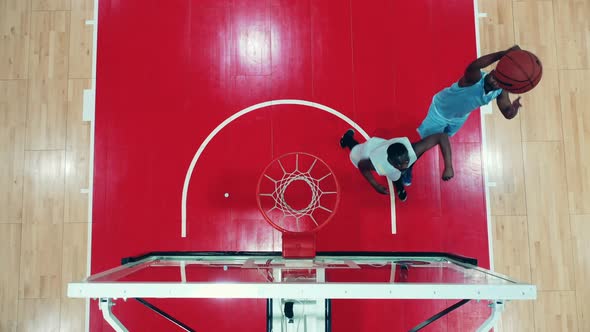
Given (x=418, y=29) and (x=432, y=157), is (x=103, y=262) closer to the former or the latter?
(x=432, y=157)

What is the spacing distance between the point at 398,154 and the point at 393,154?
1.7 inches

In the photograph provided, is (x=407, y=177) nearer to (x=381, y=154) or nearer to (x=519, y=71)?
(x=381, y=154)

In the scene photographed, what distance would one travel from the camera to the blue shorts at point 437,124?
14.1 ft

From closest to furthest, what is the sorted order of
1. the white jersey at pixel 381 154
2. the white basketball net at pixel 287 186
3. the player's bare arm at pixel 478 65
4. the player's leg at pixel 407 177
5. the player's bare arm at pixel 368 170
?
the player's bare arm at pixel 478 65 < the white jersey at pixel 381 154 < the player's bare arm at pixel 368 170 < the player's leg at pixel 407 177 < the white basketball net at pixel 287 186

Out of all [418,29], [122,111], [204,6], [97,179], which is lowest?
[97,179]

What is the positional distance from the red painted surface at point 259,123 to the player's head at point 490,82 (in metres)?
1.21

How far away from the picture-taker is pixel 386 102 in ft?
16.3

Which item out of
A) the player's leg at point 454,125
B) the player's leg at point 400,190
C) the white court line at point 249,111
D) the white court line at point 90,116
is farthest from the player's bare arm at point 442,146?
the white court line at point 90,116

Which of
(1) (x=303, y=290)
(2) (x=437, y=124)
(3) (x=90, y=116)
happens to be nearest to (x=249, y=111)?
(3) (x=90, y=116)

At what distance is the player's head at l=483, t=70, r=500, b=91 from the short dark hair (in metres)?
0.82

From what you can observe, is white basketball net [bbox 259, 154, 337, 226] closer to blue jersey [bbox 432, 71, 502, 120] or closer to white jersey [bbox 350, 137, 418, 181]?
white jersey [bbox 350, 137, 418, 181]

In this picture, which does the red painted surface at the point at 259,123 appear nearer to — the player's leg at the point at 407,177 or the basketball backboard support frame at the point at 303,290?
the player's leg at the point at 407,177

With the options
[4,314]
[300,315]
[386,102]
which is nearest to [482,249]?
[386,102]

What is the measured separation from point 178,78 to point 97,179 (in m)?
1.37
